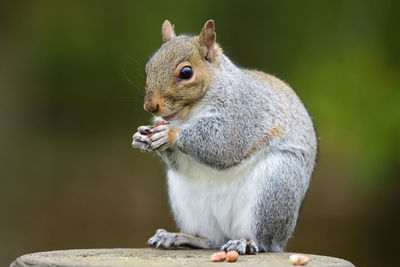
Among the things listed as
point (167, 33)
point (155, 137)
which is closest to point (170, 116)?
point (155, 137)

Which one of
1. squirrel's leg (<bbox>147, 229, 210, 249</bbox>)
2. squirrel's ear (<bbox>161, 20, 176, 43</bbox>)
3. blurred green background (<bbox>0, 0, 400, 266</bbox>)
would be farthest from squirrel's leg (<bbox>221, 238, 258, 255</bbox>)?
blurred green background (<bbox>0, 0, 400, 266</bbox>)

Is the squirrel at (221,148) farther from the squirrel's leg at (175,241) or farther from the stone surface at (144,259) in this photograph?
the stone surface at (144,259)

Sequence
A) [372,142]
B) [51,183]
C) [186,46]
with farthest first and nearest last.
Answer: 1. [51,183]
2. [372,142]
3. [186,46]

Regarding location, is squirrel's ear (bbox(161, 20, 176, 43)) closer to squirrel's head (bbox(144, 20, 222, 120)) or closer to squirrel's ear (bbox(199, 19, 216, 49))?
squirrel's head (bbox(144, 20, 222, 120))

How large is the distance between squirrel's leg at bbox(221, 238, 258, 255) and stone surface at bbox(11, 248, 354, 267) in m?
0.05

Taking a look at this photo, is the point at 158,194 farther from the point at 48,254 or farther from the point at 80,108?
the point at 48,254

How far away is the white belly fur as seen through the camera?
3.34 meters

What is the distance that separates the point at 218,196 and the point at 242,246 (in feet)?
1.00

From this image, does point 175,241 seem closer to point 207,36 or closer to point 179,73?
point 179,73

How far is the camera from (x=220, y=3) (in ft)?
20.4

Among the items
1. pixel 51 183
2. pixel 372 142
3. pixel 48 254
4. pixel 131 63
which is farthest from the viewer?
pixel 51 183

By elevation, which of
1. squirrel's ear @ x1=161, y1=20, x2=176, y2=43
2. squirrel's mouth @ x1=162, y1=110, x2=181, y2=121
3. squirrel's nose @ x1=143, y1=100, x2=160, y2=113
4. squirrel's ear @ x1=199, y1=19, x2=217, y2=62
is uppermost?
squirrel's ear @ x1=161, y1=20, x2=176, y2=43

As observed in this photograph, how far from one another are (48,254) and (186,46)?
113 centimetres

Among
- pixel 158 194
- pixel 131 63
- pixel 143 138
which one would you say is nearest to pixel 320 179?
pixel 158 194
